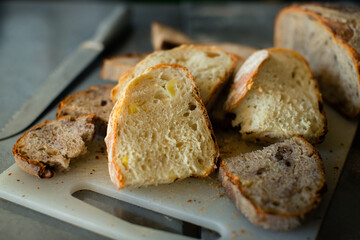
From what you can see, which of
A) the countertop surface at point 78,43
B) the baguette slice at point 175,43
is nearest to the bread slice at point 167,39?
the baguette slice at point 175,43

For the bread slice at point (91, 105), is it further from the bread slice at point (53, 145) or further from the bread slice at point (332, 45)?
the bread slice at point (332, 45)

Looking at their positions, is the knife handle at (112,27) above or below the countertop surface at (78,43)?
above

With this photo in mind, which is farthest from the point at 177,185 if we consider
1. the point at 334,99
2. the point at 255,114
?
the point at 334,99

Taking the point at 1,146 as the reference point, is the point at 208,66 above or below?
above

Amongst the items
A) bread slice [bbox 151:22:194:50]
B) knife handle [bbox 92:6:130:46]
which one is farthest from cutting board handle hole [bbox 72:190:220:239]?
knife handle [bbox 92:6:130:46]

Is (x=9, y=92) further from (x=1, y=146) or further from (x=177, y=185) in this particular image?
(x=177, y=185)

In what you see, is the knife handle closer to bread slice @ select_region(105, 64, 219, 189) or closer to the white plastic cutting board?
bread slice @ select_region(105, 64, 219, 189)
